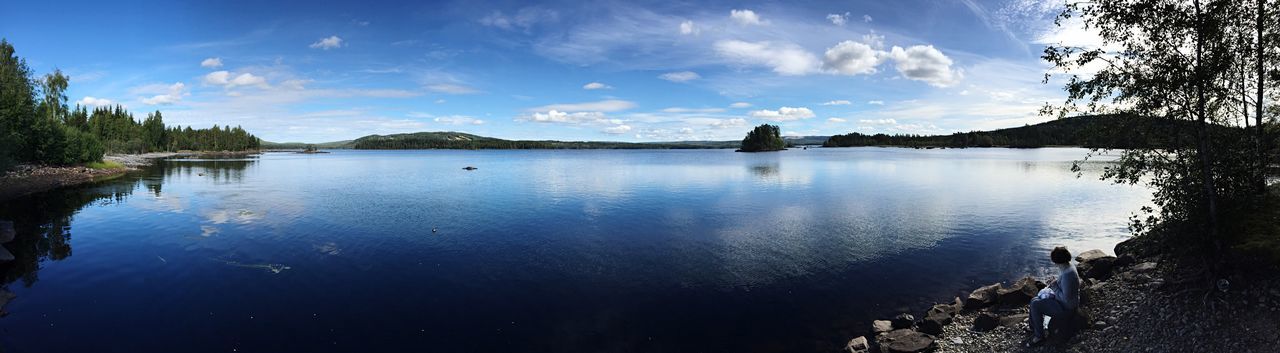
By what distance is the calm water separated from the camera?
1775 centimetres

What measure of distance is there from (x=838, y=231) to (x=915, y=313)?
15.7 metres

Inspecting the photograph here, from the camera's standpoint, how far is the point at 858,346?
15945 millimetres

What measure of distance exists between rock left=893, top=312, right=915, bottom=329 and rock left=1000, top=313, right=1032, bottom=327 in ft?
8.58

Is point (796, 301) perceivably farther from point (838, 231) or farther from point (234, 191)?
point (234, 191)

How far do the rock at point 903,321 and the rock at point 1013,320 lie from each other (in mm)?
2614

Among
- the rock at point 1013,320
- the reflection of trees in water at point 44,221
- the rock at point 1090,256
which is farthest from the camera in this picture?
the reflection of trees in water at point 44,221

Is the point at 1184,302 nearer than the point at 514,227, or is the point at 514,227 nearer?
the point at 1184,302

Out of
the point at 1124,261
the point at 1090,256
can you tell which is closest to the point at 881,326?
the point at 1124,261

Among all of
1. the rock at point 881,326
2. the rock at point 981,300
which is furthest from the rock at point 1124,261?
the rock at point 881,326

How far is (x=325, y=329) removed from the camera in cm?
1800

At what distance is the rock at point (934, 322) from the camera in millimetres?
17125

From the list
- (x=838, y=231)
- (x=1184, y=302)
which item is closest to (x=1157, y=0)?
(x=1184, y=302)

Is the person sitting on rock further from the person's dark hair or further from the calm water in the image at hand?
the calm water

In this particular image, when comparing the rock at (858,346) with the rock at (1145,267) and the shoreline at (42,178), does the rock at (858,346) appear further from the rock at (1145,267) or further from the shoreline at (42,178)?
the shoreline at (42,178)
